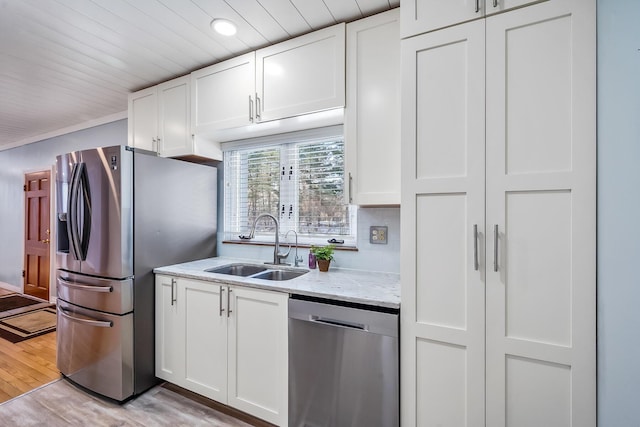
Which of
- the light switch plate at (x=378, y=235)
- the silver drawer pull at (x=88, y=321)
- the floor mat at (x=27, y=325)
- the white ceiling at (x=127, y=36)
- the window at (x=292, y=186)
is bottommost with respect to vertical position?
the floor mat at (x=27, y=325)

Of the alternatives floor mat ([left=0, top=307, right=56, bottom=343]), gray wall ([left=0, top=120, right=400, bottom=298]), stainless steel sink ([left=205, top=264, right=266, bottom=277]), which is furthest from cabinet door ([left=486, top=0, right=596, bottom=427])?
floor mat ([left=0, top=307, right=56, bottom=343])

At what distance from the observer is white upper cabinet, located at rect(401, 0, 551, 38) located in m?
1.26

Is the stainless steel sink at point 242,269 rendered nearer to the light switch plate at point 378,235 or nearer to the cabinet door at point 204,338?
the cabinet door at point 204,338

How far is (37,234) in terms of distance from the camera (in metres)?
4.50

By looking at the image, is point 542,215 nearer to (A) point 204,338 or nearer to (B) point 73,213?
→ (A) point 204,338

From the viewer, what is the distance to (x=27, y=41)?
199 cm

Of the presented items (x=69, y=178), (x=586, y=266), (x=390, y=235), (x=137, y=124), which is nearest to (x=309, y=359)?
(x=390, y=235)

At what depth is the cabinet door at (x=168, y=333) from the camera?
84.0 inches

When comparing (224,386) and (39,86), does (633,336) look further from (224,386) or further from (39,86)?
(39,86)

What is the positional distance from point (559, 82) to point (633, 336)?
38.3 inches

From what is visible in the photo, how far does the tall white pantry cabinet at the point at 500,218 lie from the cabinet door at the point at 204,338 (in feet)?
3.81

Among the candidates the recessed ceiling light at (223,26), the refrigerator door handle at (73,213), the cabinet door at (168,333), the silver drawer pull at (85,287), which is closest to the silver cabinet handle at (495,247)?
the recessed ceiling light at (223,26)

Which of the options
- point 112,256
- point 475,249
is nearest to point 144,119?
point 112,256

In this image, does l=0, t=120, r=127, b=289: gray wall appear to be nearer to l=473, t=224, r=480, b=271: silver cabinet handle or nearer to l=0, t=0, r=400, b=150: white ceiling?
l=0, t=0, r=400, b=150: white ceiling
